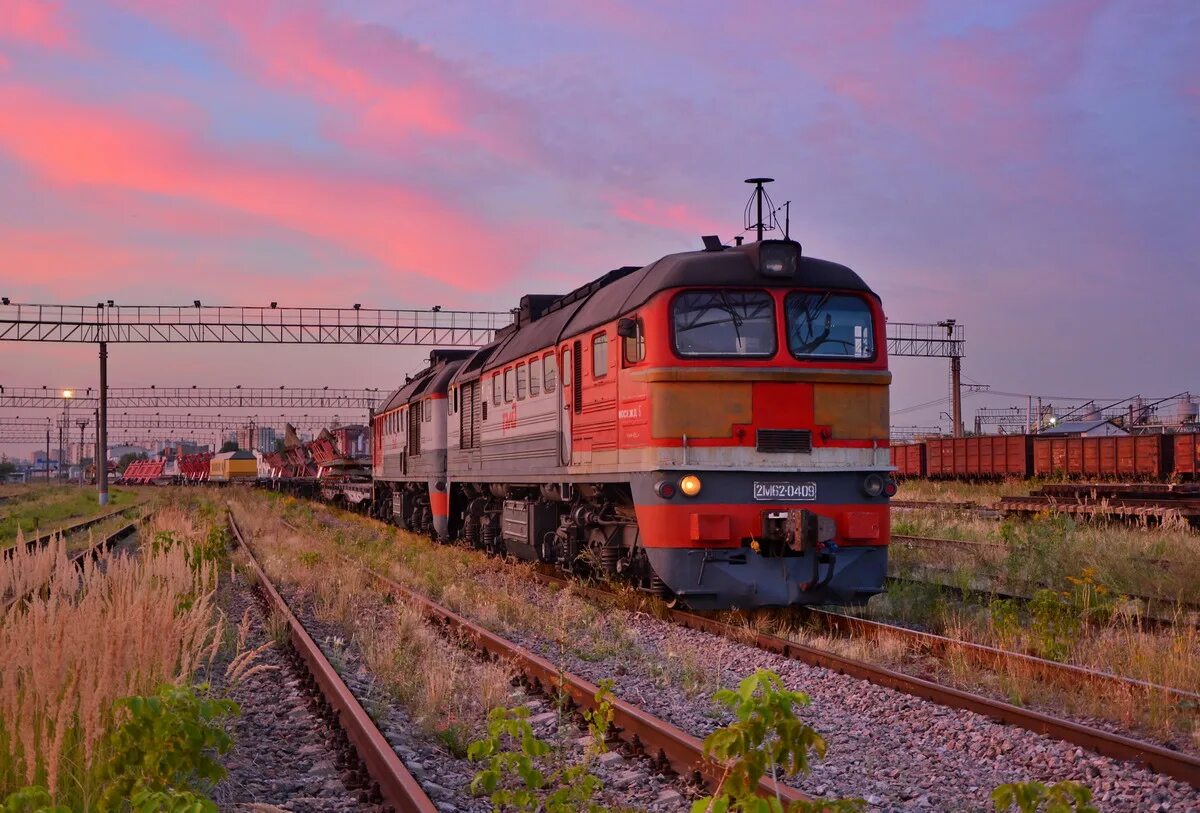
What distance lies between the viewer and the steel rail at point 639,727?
18.1ft

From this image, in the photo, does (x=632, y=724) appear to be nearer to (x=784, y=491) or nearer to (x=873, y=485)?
(x=784, y=491)

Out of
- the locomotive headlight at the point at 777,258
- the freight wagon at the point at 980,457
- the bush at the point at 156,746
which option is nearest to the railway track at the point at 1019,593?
the locomotive headlight at the point at 777,258

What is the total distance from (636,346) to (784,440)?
1735mm

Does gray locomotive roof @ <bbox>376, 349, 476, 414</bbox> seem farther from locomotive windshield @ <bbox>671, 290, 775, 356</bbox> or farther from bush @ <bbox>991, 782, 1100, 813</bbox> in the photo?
bush @ <bbox>991, 782, 1100, 813</bbox>

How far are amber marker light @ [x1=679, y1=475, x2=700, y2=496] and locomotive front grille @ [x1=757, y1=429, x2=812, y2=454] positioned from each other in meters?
0.73

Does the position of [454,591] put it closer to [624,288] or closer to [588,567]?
[588,567]

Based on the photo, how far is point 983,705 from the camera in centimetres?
716

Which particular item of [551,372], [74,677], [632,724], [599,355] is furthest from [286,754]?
[551,372]

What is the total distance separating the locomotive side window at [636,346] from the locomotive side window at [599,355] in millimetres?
669

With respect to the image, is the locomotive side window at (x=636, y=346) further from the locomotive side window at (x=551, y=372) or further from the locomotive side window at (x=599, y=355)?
the locomotive side window at (x=551, y=372)

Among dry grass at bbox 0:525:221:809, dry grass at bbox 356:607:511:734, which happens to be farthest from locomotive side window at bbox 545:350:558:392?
dry grass at bbox 0:525:221:809

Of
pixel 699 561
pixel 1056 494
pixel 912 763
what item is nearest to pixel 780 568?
pixel 699 561

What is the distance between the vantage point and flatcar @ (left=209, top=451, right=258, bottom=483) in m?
75.6

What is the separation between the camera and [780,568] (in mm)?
10586
